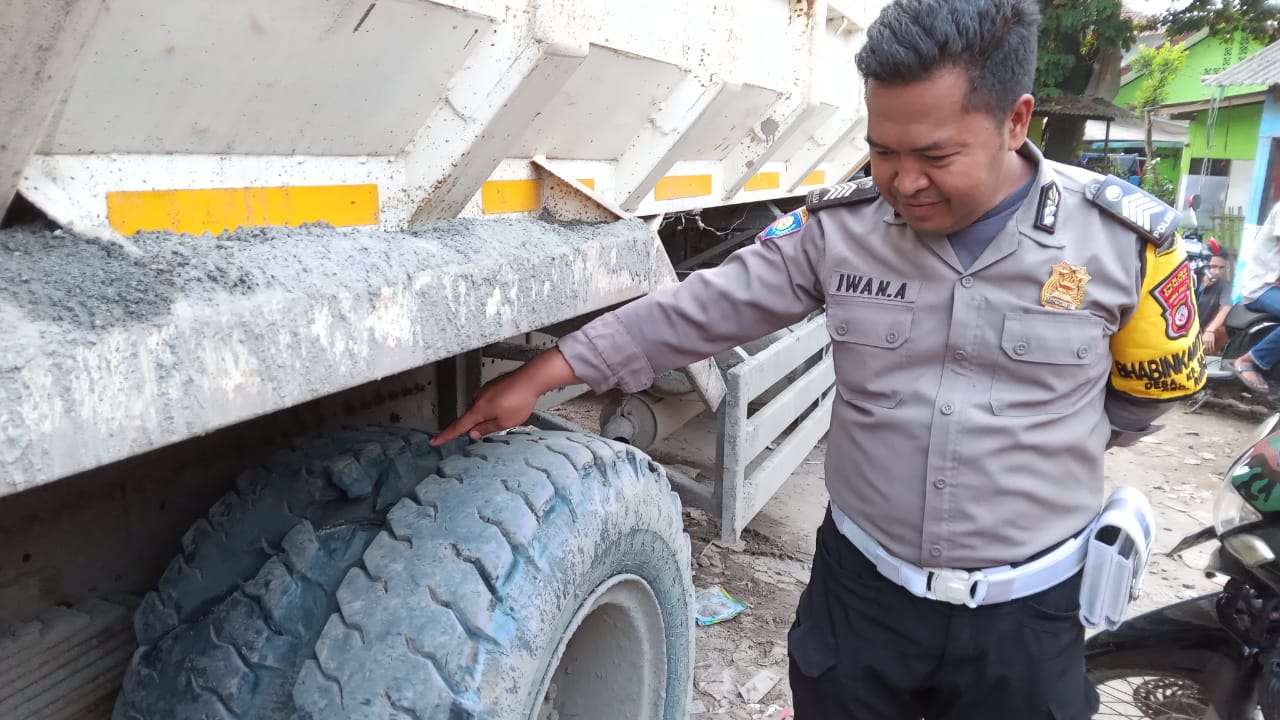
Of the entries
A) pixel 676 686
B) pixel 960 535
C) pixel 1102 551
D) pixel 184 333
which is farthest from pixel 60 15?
pixel 676 686

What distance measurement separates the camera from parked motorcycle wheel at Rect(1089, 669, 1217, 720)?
2287 millimetres

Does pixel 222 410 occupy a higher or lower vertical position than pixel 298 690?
higher

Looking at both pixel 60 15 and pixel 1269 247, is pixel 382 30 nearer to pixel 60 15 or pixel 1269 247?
pixel 60 15

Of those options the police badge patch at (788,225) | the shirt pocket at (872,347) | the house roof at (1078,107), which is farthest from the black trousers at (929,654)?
the house roof at (1078,107)

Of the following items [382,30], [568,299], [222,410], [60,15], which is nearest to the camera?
[60,15]

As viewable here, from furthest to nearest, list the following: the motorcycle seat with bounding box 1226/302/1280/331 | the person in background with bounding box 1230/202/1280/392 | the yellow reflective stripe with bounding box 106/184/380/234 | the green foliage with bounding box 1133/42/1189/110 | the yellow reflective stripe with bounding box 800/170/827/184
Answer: the green foliage with bounding box 1133/42/1189/110 → the motorcycle seat with bounding box 1226/302/1280/331 → the yellow reflective stripe with bounding box 800/170/827/184 → the person in background with bounding box 1230/202/1280/392 → the yellow reflective stripe with bounding box 106/184/380/234

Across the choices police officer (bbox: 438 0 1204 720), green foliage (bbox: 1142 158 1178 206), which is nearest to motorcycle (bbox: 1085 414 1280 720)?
police officer (bbox: 438 0 1204 720)

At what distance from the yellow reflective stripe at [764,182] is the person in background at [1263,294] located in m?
2.11

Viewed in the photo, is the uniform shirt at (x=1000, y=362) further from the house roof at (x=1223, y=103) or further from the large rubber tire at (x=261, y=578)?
the house roof at (x=1223, y=103)

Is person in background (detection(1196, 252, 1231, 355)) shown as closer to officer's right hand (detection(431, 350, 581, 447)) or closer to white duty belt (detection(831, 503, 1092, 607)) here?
white duty belt (detection(831, 503, 1092, 607))

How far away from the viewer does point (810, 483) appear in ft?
15.8

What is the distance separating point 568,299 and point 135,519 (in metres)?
0.79

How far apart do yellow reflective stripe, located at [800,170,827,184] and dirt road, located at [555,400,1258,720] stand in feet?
4.46

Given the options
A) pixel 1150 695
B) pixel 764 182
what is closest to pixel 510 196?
pixel 1150 695
